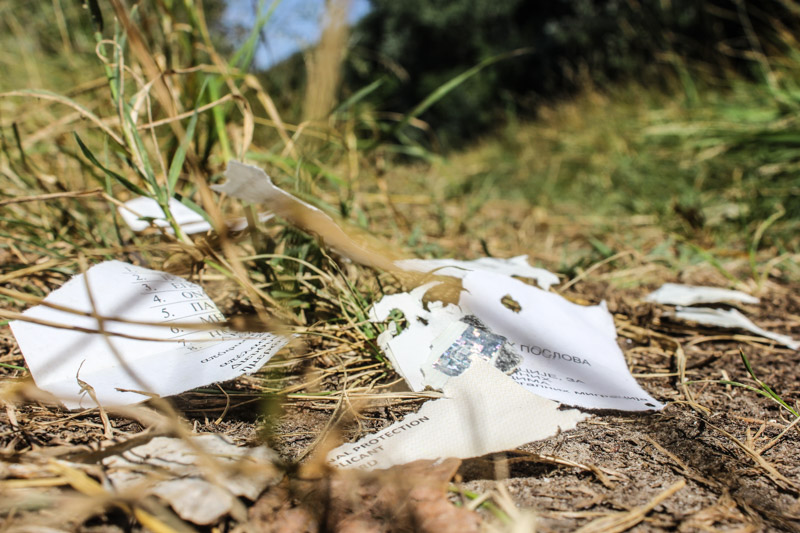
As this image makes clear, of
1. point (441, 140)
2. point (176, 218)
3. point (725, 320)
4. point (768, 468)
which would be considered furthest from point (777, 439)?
point (441, 140)

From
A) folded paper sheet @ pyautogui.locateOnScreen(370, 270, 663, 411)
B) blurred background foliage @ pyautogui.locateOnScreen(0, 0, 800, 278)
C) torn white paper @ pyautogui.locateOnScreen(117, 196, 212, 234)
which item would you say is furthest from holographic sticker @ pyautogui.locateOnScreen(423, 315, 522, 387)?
torn white paper @ pyautogui.locateOnScreen(117, 196, 212, 234)

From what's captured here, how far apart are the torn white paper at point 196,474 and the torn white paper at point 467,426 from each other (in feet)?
0.29

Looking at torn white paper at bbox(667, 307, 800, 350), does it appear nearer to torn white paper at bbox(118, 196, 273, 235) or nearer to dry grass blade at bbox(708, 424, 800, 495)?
dry grass blade at bbox(708, 424, 800, 495)

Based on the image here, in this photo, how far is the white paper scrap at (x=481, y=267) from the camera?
0.85 metres

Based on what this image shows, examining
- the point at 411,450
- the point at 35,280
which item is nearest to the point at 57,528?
the point at 411,450

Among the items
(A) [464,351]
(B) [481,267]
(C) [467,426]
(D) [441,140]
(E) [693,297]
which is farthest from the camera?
(D) [441,140]

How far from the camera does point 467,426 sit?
58 cm

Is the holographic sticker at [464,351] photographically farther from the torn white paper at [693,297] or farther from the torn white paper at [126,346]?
the torn white paper at [693,297]

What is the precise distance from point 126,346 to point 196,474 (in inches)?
10.6

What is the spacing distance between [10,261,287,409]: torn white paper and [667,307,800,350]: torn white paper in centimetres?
79

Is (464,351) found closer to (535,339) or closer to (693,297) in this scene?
(535,339)

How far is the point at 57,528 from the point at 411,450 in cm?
→ 32

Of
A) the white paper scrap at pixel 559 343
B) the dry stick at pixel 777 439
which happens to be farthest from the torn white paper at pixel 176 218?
the dry stick at pixel 777 439

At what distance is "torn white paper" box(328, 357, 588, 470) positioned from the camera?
0.53 m
